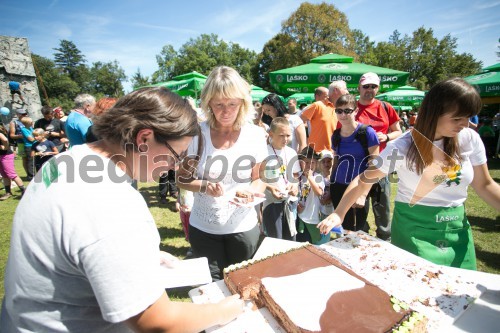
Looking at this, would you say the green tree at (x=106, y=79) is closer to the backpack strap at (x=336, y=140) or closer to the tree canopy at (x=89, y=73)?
the tree canopy at (x=89, y=73)

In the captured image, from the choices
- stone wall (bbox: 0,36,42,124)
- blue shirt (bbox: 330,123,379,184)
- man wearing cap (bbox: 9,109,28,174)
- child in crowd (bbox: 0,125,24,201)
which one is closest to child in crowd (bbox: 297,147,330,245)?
blue shirt (bbox: 330,123,379,184)

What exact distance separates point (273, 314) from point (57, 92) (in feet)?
186

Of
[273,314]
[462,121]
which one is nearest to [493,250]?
[462,121]

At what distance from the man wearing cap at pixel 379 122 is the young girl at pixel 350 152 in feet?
1.96

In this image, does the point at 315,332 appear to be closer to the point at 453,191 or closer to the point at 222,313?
the point at 222,313

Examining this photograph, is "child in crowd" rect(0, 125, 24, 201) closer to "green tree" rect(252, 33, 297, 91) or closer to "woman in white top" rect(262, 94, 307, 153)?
"woman in white top" rect(262, 94, 307, 153)

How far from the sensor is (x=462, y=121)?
160 cm

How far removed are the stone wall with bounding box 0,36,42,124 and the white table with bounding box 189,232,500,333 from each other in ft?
60.9

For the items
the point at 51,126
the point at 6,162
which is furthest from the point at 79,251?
the point at 51,126

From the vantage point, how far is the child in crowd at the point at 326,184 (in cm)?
328

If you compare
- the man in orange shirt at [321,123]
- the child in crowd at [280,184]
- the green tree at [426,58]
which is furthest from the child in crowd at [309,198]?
the green tree at [426,58]

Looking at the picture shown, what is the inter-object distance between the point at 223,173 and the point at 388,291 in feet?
4.21

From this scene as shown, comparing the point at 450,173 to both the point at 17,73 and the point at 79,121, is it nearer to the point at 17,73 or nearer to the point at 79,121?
the point at 79,121

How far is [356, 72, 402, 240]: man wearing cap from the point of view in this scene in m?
3.59
